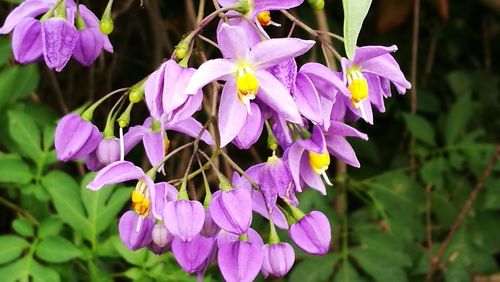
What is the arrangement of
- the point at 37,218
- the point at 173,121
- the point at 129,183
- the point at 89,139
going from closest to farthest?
the point at 173,121 → the point at 89,139 → the point at 37,218 → the point at 129,183

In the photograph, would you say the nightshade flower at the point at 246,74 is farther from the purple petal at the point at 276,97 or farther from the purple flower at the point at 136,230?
the purple flower at the point at 136,230

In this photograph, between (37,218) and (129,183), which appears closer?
(37,218)

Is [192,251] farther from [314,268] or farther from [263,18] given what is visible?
[314,268]

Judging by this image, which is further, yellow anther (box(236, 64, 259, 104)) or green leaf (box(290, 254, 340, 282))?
green leaf (box(290, 254, 340, 282))

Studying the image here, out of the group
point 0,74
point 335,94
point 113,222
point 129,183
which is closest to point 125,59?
point 129,183

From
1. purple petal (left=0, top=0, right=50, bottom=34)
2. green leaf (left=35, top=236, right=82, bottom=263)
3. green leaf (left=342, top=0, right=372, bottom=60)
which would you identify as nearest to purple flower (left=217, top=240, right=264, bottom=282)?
green leaf (left=342, top=0, right=372, bottom=60)

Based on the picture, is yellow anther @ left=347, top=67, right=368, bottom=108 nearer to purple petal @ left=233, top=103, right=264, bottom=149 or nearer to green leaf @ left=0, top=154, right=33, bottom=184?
purple petal @ left=233, top=103, right=264, bottom=149

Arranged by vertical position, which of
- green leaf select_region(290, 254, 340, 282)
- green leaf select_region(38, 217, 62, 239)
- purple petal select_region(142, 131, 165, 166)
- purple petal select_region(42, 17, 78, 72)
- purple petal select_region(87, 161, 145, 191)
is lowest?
green leaf select_region(290, 254, 340, 282)

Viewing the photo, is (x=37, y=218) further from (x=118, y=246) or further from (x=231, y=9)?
(x=231, y=9)
